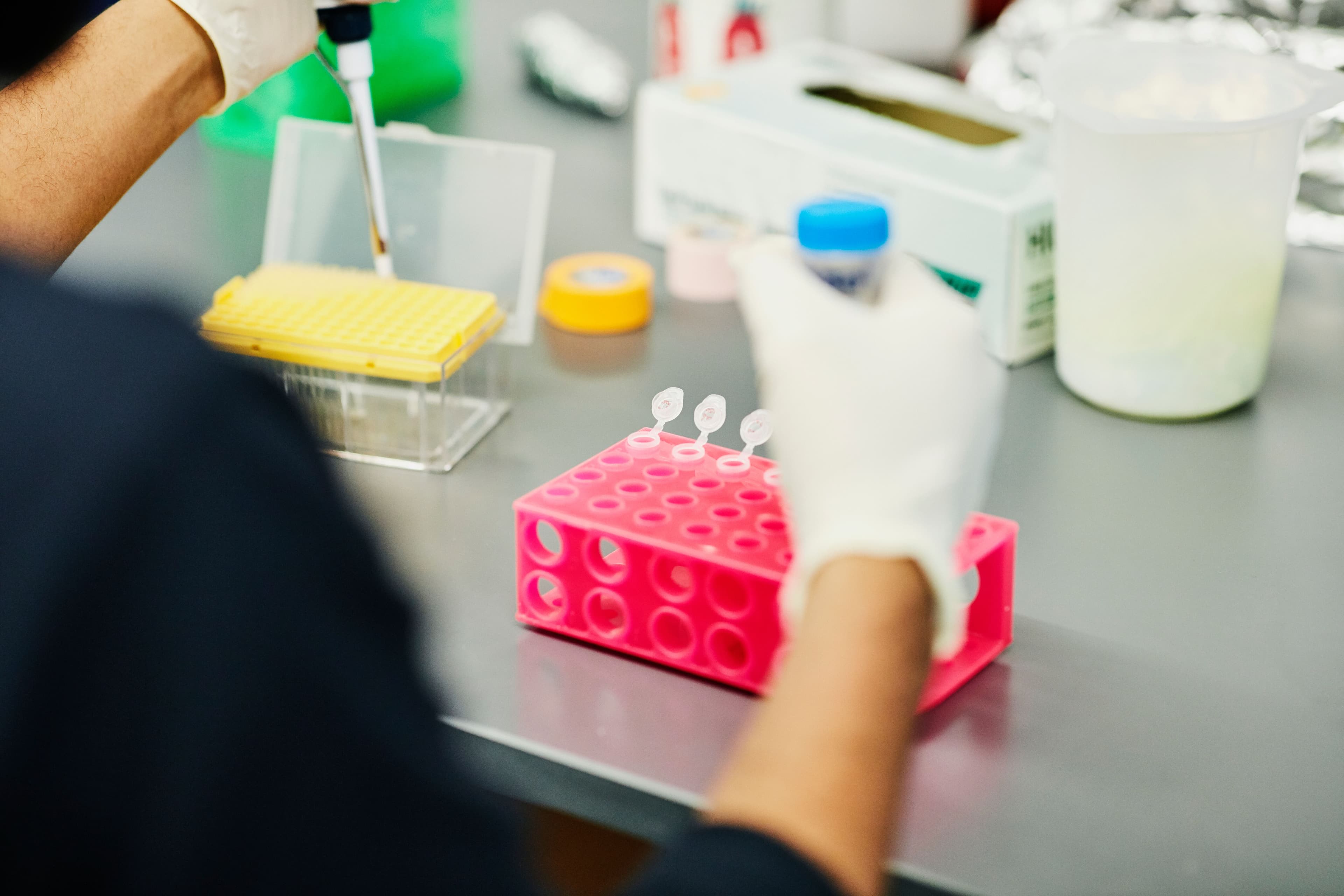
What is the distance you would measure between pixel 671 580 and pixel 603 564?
0.04 m

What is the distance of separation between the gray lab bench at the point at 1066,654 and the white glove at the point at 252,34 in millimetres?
211

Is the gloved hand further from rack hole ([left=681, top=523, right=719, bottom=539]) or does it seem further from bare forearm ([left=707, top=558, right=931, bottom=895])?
bare forearm ([left=707, top=558, right=931, bottom=895])

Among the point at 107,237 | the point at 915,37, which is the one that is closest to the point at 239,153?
the point at 107,237

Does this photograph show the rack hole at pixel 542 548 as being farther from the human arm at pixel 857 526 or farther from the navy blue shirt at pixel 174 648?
the navy blue shirt at pixel 174 648

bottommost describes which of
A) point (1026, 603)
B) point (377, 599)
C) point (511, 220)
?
point (1026, 603)

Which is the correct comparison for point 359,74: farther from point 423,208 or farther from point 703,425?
point 703,425

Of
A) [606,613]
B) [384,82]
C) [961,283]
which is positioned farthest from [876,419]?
[384,82]

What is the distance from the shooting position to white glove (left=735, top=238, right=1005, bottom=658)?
0.56 metres

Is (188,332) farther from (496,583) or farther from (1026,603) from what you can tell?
(1026,603)

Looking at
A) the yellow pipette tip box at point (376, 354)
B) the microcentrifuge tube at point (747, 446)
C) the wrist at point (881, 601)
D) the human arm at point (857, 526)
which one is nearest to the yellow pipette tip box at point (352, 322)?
the yellow pipette tip box at point (376, 354)

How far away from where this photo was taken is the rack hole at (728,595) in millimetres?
720

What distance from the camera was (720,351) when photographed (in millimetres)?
1186

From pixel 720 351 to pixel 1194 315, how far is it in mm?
Result: 404

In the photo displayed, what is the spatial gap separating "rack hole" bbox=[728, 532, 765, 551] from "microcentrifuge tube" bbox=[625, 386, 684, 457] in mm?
131
